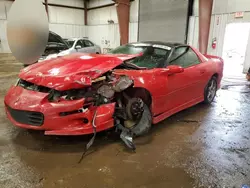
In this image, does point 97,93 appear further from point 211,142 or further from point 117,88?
point 211,142

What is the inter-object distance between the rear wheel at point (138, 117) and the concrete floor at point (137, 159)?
0.15 meters

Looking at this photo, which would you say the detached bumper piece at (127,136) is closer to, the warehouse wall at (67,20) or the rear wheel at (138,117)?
the rear wheel at (138,117)

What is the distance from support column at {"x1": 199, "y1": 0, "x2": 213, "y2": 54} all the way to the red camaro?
5.41 metres

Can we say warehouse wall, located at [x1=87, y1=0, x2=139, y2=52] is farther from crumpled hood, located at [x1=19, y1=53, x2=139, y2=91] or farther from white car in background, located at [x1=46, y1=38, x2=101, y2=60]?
crumpled hood, located at [x1=19, y1=53, x2=139, y2=91]

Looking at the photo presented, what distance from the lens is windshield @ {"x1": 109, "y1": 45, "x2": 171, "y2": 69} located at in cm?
301

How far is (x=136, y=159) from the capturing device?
88.3 inches

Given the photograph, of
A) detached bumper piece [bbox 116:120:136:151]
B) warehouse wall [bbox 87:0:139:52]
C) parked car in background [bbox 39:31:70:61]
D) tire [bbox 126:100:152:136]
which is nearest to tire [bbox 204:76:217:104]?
tire [bbox 126:100:152:136]

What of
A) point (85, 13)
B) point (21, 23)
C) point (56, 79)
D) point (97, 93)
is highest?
point (85, 13)

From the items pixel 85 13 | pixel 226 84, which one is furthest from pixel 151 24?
pixel 85 13

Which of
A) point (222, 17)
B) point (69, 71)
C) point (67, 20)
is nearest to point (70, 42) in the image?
point (222, 17)

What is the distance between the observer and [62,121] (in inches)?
86.7

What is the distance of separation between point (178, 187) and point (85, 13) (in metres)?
17.1

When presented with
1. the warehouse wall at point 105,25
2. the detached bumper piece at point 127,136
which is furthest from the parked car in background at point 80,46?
the detached bumper piece at point 127,136

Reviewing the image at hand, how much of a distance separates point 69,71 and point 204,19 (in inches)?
276
